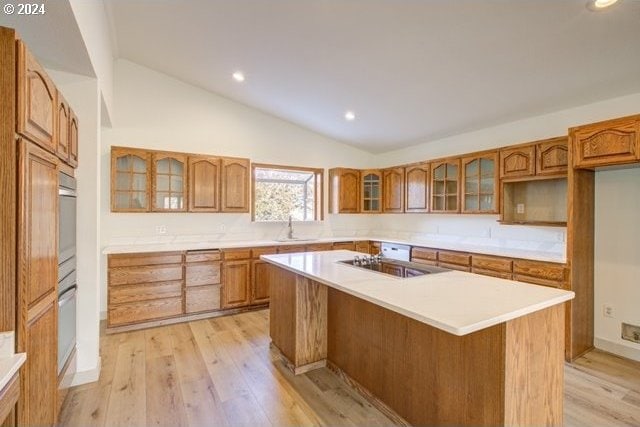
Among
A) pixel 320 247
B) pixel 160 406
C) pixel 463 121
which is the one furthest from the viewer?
pixel 320 247

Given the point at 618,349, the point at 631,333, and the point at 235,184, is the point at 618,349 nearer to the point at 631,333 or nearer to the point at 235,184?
the point at 631,333

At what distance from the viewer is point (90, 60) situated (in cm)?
226

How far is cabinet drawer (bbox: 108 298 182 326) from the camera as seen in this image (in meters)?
3.47

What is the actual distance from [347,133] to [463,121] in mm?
1793

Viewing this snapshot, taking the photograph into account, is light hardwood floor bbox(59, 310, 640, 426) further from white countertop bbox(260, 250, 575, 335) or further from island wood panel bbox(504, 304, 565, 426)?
white countertop bbox(260, 250, 575, 335)

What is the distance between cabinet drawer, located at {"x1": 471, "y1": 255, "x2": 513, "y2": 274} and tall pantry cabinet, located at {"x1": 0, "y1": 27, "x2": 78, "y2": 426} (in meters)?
3.81

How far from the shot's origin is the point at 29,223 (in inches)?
54.9

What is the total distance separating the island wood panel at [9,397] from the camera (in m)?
1.12

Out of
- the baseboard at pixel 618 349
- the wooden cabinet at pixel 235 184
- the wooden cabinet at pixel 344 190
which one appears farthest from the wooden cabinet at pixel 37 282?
the baseboard at pixel 618 349

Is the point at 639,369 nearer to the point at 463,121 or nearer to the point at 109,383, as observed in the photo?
the point at 463,121

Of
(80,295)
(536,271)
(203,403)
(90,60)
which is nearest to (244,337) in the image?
(203,403)

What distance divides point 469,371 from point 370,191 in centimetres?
425

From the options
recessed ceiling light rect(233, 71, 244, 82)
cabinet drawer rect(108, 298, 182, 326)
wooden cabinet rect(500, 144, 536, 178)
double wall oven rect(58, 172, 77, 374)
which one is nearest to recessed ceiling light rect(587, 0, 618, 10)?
wooden cabinet rect(500, 144, 536, 178)

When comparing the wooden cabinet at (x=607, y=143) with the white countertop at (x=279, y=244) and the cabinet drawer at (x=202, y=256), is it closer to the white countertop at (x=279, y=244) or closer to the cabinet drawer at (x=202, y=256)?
the white countertop at (x=279, y=244)
